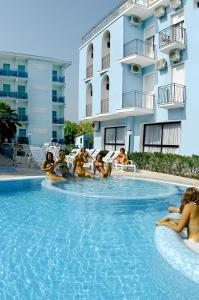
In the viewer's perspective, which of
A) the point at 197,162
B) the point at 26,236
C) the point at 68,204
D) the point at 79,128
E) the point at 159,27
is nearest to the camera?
the point at 26,236

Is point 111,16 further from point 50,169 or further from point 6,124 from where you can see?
point 6,124

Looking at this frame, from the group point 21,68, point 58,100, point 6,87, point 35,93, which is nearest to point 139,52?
point 35,93

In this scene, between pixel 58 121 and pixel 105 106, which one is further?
pixel 58 121

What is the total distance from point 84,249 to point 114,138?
19774mm

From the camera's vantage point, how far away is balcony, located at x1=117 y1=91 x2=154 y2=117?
20.2m

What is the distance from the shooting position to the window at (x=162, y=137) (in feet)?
61.5

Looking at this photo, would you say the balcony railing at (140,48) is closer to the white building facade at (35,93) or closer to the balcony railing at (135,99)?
the balcony railing at (135,99)

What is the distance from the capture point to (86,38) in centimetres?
2652

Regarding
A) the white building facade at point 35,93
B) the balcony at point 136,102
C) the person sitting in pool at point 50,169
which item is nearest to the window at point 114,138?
the balcony at point 136,102

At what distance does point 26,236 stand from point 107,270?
7.19 feet

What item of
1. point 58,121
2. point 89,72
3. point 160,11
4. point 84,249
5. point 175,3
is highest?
point 160,11

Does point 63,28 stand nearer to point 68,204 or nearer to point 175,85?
point 175,85

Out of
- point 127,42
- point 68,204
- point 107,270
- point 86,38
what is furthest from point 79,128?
point 107,270

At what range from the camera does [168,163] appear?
1669 cm
